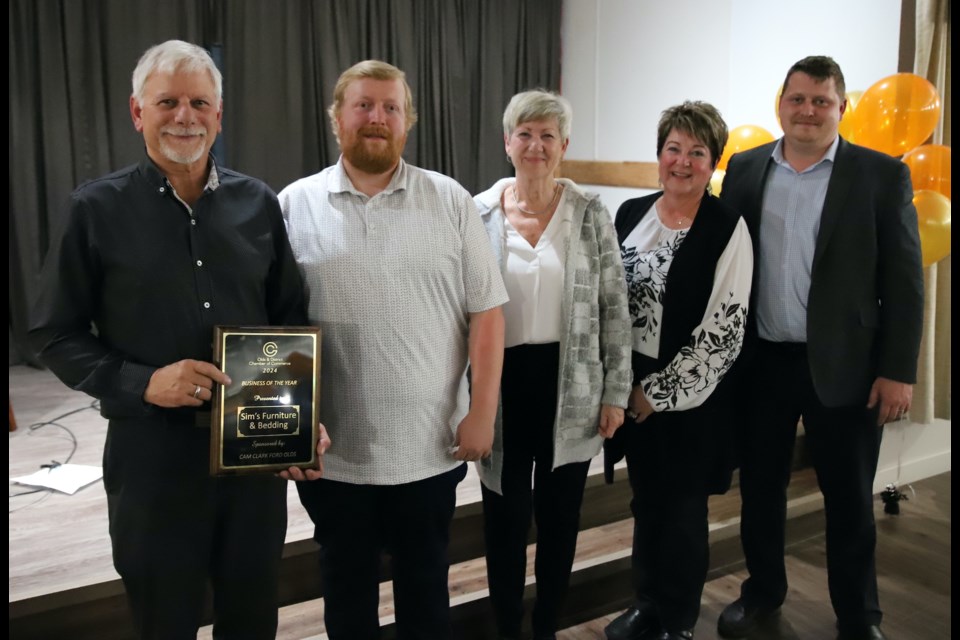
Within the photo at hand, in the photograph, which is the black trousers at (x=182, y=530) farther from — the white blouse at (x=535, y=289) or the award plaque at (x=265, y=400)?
the white blouse at (x=535, y=289)

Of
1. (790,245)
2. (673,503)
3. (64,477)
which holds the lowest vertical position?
(64,477)

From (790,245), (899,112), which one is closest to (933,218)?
(899,112)

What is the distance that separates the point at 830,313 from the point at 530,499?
91 cm

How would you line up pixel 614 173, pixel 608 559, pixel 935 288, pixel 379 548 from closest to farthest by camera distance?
pixel 379 548, pixel 608 559, pixel 935 288, pixel 614 173

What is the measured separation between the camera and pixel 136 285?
1.42m

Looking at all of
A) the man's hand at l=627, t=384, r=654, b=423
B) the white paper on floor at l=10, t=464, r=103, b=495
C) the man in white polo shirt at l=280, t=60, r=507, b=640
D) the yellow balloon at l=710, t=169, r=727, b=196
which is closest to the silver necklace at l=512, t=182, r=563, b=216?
the man in white polo shirt at l=280, t=60, r=507, b=640

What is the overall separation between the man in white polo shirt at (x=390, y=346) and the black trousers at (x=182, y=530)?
0.20m

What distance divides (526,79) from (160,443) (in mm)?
4967

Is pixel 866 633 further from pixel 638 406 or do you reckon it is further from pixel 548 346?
Answer: pixel 548 346

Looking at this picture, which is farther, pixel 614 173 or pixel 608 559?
pixel 614 173

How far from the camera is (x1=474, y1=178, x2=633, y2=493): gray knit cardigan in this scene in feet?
6.21

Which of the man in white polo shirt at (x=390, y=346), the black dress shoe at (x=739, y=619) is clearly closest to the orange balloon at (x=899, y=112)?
the black dress shoe at (x=739, y=619)

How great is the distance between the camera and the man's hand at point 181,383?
4.59 feet

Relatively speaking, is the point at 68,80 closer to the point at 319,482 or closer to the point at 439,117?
the point at 439,117
